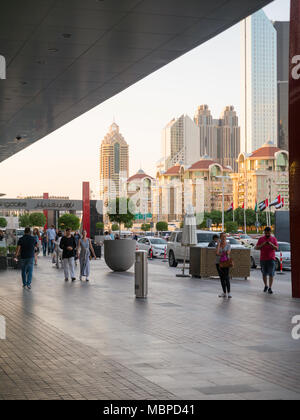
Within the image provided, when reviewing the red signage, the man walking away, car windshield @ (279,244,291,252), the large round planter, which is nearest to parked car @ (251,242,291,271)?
car windshield @ (279,244,291,252)

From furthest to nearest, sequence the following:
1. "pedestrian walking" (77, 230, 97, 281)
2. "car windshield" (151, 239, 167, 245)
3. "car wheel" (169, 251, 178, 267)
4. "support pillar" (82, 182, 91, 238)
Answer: "support pillar" (82, 182, 91, 238) < "car windshield" (151, 239, 167, 245) < "car wheel" (169, 251, 178, 267) < "pedestrian walking" (77, 230, 97, 281)

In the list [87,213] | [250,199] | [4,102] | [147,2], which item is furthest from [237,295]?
[250,199]

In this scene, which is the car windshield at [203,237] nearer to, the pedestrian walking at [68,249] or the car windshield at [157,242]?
the pedestrian walking at [68,249]

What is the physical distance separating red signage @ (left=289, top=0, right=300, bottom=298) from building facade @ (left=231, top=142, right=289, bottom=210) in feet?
490

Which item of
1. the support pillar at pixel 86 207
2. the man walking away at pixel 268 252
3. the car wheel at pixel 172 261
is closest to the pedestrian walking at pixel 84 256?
the man walking away at pixel 268 252

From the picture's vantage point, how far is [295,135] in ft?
53.1

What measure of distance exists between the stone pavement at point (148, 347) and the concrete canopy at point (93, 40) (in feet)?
16.0

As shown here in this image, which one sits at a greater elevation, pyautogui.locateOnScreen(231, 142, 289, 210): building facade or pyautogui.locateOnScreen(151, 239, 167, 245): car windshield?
pyautogui.locateOnScreen(231, 142, 289, 210): building facade

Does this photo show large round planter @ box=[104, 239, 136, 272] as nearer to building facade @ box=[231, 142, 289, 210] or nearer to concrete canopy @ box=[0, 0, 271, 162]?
concrete canopy @ box=[0, 0, 271, 162]

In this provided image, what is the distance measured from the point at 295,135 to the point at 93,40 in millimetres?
6444

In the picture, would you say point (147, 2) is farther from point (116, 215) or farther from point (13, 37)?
point (116, 215)

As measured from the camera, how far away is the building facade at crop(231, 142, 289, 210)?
6683 inches

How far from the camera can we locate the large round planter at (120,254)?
25.8m

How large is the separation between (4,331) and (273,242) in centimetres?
901
